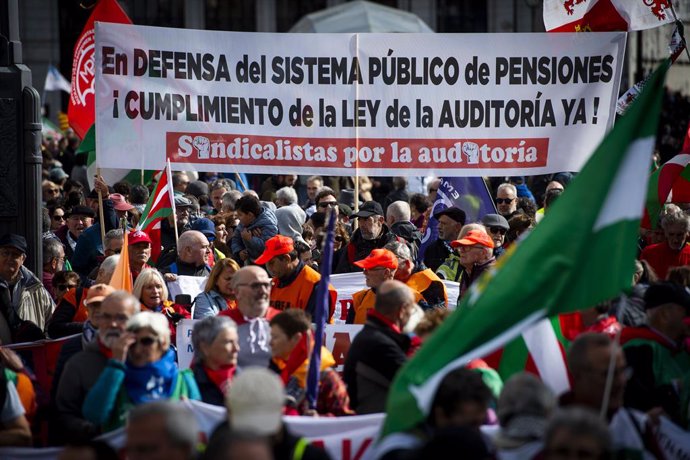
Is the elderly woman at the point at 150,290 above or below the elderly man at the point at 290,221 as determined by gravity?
below

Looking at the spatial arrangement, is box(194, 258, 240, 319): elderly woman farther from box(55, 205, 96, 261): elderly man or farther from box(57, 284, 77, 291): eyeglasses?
box(55, 205, 96, 261): elderly man

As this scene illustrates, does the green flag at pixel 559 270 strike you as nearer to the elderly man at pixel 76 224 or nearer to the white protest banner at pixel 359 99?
the white protest banner at pixel 359 99

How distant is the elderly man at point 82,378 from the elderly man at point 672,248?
499 cm

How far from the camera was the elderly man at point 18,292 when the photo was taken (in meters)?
8.66

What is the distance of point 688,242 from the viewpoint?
10414mm

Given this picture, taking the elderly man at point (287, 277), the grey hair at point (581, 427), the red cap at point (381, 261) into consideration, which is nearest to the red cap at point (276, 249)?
the elderly man at point (287, 277)

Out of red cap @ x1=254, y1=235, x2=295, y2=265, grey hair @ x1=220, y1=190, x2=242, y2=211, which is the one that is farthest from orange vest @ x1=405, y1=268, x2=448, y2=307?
grey hair @ x1=220, y1=190, x2=242, y2=211

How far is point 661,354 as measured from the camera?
6480 mm

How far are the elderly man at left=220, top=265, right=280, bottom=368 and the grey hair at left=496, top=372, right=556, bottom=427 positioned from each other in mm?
2101

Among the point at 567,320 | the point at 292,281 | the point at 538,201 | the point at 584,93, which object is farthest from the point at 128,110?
the point at 538,201

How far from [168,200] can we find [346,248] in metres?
1.55

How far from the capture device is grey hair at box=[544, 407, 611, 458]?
15.3 ft

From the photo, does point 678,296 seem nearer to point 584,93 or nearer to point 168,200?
point 584,93

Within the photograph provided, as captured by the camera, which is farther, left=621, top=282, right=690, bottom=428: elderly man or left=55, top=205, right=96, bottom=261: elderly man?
left=55, top=205, right=96, bottom=261: elderly man
